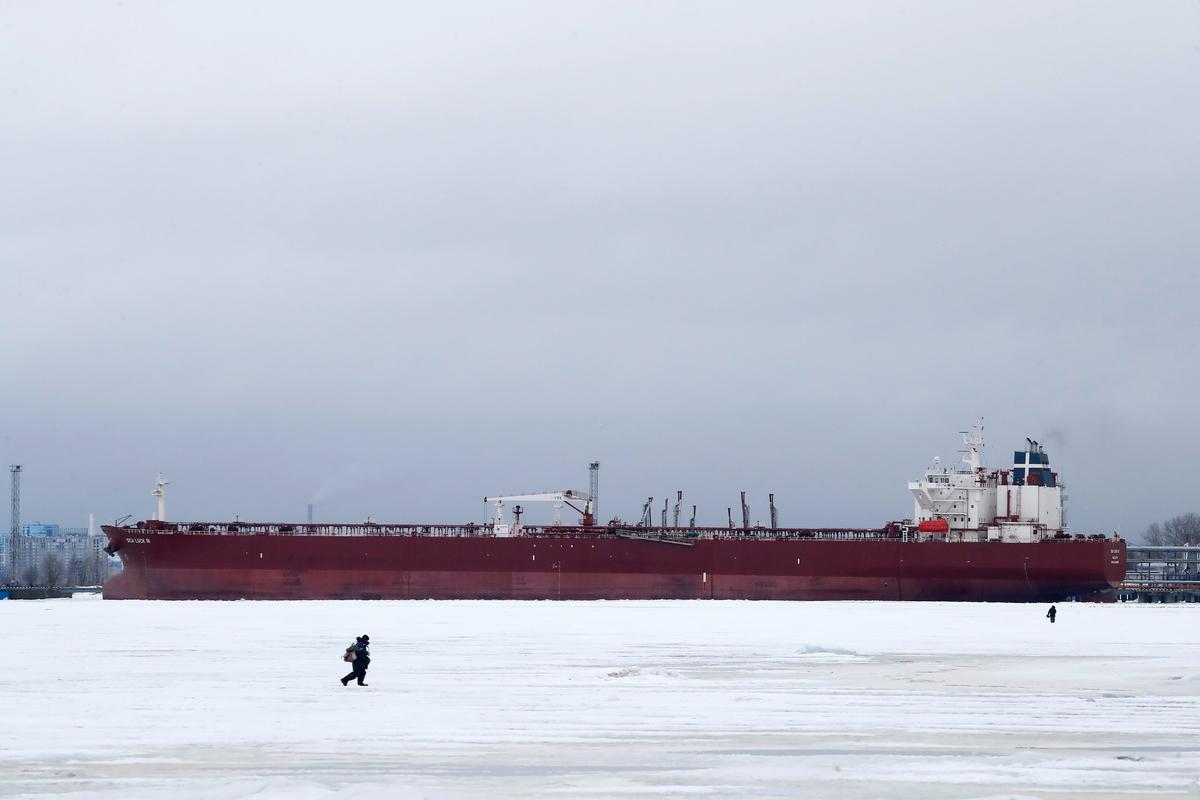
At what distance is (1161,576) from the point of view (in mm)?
88062

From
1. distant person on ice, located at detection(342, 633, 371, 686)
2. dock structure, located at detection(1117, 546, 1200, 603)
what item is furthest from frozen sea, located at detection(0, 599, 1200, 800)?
dock structure, located at detection(1117, 546, 1200, 603)

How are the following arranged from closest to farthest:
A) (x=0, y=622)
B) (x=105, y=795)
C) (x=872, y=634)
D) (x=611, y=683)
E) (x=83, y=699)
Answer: (x=105, y=795)
(x=83, y=699)
(x=611, y=683)
(x=872, y=634)
(x=0, y=622)

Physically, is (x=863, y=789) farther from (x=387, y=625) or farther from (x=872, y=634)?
(x=387, y=625)

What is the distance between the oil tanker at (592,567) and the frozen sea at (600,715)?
1845 centimetres

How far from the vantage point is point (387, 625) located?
29.5 meters

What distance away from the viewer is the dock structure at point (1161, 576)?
238ft

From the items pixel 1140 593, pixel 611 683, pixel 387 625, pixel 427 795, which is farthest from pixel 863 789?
pixel 1140 593

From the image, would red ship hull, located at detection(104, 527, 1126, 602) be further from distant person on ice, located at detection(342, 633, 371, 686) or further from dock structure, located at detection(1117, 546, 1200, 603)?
distant person on ice, located at detection(342, 633, 371, 686)

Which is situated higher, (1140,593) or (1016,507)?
(1016,507)

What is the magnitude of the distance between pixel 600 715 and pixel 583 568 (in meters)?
31.2

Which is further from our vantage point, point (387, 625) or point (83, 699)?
point (387, 625)

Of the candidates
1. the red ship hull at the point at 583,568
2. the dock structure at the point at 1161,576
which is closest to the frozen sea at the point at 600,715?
the red ship hull at the point at 583,568

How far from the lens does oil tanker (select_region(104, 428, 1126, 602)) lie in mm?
45906

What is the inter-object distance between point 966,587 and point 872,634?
20.1 meters
